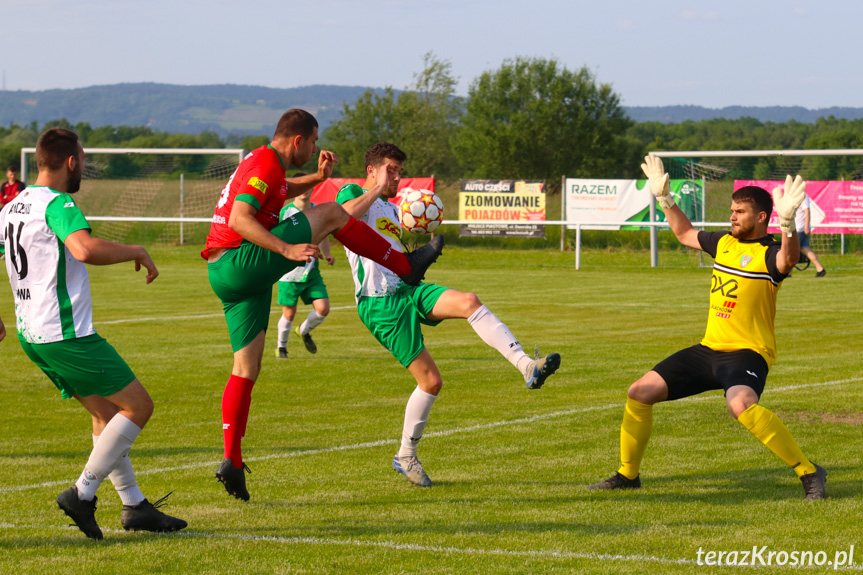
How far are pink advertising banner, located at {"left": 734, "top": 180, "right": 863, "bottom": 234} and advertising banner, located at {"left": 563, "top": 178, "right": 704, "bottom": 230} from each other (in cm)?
195

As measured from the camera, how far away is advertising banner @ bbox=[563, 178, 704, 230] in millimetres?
28297

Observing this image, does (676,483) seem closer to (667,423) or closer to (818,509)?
(818,509)

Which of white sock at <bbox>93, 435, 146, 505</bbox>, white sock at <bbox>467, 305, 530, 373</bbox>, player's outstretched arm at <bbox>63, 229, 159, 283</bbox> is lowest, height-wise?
white sock at <bbox>93, 435, 146, 505</bbox>

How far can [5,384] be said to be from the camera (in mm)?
11172

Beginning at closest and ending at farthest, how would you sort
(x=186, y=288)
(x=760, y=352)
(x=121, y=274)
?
1. (x=760, y=352)
2. (x=186, y=288)
3. (x=121, y=274)

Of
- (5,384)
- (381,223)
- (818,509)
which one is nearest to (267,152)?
(381,223)

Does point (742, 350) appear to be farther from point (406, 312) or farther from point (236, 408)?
point (236, 408)

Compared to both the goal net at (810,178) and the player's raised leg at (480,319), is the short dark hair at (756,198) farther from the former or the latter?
the goal net at (810,178)

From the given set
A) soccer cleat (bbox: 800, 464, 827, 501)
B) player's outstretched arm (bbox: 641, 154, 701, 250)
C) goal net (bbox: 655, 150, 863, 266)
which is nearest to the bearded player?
player's outstretched arm (bbox: 641, 154, 701, 250)

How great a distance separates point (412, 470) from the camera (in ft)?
22.3

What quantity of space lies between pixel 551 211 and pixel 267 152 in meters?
28.8

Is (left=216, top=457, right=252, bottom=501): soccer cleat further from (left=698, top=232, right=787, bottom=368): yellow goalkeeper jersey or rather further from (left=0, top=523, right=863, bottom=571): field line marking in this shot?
(left=698, top=232, right=787, bottom=368): yellow goalkeeper jersey

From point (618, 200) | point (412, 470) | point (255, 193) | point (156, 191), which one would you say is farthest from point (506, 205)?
point (255, 193)

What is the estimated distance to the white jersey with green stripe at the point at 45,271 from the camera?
17.1 ft
